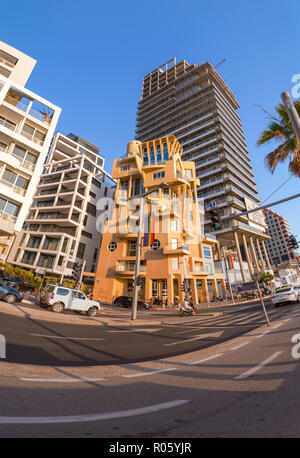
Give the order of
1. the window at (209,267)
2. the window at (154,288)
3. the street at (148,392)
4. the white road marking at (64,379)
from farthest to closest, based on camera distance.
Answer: the window at (209,267) → the window at (154,288) → the white road marking at (64,379) → the street at (148,392)

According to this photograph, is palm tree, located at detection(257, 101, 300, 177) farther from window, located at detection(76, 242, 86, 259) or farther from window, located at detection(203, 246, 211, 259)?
window, located at detection(76, 242, 86, 259)

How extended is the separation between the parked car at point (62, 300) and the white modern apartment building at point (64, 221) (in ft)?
78.5

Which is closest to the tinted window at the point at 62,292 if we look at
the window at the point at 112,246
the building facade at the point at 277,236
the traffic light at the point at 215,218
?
the traffic light at the point at 215,218

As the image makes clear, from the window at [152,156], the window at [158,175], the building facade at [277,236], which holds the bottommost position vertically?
the window at [158,175]

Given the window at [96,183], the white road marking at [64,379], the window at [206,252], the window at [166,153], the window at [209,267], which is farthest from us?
the window at [96,183]

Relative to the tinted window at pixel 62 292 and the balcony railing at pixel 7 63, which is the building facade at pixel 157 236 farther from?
the balcony railing at pixel 7 63

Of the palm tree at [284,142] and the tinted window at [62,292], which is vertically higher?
the palm tree at [284,142]

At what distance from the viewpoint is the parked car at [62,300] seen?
13445 mm

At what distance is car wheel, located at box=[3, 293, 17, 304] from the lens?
14.1m

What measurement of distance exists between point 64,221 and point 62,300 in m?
29.8

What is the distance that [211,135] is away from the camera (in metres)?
61.8

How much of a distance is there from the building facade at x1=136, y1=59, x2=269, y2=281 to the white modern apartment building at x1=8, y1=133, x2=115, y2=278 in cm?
2762
